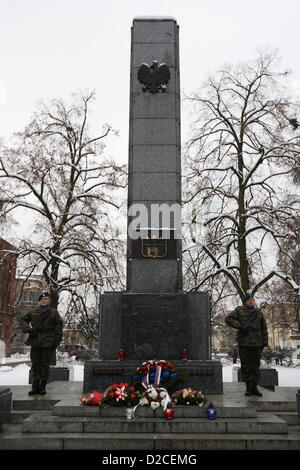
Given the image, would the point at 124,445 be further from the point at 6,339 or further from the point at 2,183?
the point at 6,339

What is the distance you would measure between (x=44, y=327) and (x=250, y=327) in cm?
392

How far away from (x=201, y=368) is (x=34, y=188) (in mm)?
12428

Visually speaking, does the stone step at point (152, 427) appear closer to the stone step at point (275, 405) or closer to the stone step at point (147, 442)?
Result: the stone step at point (147, 442)

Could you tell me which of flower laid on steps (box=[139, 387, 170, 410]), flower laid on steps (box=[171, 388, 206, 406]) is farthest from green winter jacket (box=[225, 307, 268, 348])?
flower laid on steps (box=[139, 387, 170, 410])

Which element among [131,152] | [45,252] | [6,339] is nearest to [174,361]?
[131,152]

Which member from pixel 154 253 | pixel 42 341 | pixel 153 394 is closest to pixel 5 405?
pixel 42 341

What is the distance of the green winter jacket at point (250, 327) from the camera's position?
25.9 ft

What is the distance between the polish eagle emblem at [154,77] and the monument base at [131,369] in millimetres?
6014

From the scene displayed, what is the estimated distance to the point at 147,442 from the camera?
17.1 feet

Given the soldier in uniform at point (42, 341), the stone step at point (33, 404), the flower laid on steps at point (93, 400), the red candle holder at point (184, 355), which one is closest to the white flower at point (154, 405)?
the flower laid on steps at point (93, 400)

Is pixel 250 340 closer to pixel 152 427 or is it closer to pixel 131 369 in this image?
pixel 131 369

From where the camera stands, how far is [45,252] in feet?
50.8

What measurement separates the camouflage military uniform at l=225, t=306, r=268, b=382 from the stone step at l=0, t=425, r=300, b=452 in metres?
2.51

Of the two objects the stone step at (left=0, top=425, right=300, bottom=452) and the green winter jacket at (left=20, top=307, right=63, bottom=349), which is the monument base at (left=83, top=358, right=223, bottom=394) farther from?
the stone step at (left=0, top=425, right=300, bottom=452)
